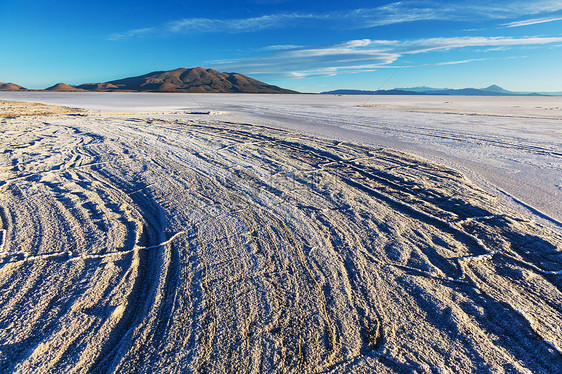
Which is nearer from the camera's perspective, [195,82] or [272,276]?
[272,276]

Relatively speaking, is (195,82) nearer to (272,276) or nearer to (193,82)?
(193,82)

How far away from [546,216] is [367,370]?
3.66 meters

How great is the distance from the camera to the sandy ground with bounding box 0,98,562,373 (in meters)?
1.96

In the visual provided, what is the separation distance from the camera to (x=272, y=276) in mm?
2721

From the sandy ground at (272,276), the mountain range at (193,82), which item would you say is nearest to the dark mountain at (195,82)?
the mountain range at (193,82)

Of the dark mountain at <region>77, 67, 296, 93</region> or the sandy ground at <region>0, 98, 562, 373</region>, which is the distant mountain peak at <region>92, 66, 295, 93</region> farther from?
the sandy ground at <region>0, 98, 562, 373</region>

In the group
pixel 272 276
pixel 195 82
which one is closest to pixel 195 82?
pixel 195 82

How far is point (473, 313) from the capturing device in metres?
2.30

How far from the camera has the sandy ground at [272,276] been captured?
196cm

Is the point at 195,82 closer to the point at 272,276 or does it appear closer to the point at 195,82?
the point at 195,82

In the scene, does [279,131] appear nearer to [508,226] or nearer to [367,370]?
[508,226]

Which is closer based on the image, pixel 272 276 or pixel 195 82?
pixel 272 276

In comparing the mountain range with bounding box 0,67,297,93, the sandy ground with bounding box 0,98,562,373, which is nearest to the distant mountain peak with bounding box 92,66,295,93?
the mountain range with bounding box 0,67,297,93

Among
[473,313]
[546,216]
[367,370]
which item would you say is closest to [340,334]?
[367,370]
